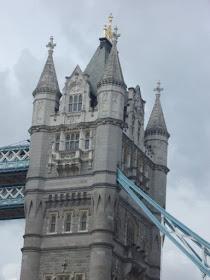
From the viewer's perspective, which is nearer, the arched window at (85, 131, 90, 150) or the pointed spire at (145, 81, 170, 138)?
the arched window at (85, 131, 90, 150)

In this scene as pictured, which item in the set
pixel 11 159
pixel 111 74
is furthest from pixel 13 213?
pixel 111 74

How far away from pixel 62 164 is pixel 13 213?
12152 mm

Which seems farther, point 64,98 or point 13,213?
point 13,213

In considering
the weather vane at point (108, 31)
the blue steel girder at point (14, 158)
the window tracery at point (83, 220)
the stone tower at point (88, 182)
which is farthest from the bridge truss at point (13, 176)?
the weather vane at point (108, 31)

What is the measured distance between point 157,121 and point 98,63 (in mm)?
8674

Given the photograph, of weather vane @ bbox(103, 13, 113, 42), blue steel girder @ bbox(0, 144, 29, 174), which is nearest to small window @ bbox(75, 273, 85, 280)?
blue steel girder @ bbox(0, 144, 29, 174)

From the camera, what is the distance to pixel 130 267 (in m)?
75.8

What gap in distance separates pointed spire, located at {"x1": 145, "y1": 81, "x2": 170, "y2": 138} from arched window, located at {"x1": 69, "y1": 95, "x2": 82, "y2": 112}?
9.94 meters

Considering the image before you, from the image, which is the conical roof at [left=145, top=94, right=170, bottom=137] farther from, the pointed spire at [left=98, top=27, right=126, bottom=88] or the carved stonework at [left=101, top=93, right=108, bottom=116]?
the carved stonework at [left=101, top=93, right=108, bottom=116]

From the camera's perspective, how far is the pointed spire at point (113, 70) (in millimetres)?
78500

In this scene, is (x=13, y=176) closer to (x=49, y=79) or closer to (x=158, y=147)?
(x=49, y=79)

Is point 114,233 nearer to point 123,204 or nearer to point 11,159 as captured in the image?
point 123,204

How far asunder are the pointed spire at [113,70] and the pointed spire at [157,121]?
9109mm

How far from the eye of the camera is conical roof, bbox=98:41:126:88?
78.5m
